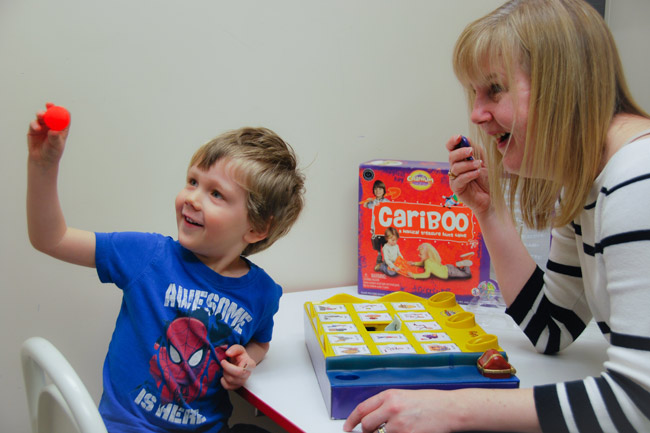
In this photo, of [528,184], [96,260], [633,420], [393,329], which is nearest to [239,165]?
[96,260]

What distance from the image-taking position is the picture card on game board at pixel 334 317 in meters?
0.96

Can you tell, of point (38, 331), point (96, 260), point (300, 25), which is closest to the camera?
point (96, 260)

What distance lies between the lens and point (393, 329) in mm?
946

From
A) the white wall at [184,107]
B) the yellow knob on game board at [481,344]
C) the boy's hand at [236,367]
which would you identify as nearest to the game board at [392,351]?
the yellow knob on game board at [481,344]

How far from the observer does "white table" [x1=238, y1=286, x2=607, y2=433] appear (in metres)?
0.80

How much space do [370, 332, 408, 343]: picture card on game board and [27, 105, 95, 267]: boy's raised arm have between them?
1.44 ft

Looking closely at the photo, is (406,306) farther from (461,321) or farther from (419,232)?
(419,232)

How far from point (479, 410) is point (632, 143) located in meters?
0.38

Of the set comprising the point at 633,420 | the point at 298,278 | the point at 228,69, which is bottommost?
the point at 298,278

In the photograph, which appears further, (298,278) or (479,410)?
(298,278)

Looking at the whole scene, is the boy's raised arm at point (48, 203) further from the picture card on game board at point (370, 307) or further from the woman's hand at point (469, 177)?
the woman's hand at point (469, 177)

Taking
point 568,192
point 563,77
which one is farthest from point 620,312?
point 563,77

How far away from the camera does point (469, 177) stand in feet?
3.39

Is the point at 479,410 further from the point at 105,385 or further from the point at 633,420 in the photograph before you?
the point at 105,385
